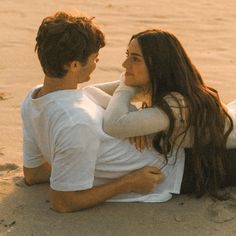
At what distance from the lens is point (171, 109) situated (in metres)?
2.79

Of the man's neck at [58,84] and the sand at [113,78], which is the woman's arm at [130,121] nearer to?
the man's neck at [58,84]

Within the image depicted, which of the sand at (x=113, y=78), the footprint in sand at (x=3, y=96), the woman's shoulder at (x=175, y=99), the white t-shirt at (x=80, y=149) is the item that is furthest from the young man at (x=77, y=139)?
the footprint in sand at (x=3, y=96)

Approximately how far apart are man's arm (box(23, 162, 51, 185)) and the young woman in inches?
20.2

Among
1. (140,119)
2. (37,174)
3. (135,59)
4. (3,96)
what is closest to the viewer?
(140,119)

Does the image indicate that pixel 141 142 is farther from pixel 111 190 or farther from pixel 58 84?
pixel 58 84

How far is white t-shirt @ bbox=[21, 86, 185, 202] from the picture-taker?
8.91ft

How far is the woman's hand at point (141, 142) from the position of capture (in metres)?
2.93

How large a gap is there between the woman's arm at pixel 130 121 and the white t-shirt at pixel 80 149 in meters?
0.05

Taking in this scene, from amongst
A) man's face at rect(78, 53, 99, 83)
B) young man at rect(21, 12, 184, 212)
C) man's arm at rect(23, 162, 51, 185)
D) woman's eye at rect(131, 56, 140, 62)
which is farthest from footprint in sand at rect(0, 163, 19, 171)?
woman's eye at rect(131, 56, 140, 62)

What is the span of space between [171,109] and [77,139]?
17.5 inches

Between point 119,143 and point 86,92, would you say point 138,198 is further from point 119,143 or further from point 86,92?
point 86,92

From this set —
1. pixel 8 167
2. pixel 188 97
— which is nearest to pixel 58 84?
pixel 188 97

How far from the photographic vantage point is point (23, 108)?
2967mm

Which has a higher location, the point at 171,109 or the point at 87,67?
the point at 87,67
